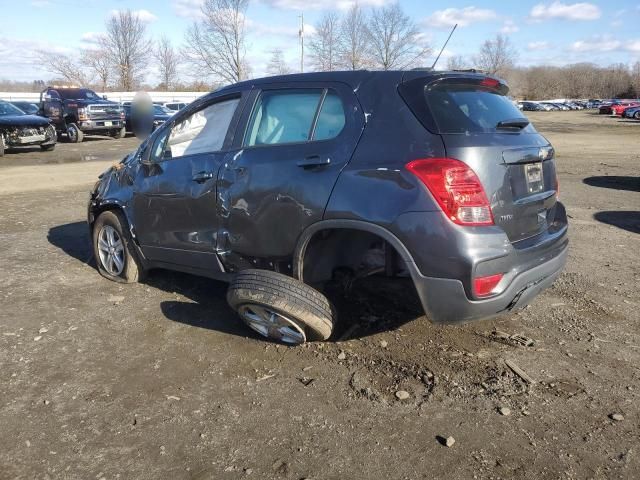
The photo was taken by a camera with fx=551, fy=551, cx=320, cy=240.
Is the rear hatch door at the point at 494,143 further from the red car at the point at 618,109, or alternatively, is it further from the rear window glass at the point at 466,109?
the red car at the point at 618,109

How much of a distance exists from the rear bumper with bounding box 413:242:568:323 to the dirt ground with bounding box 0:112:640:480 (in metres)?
0.46

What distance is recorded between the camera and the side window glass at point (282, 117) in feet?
12.0

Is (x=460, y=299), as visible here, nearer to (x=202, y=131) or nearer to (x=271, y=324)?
(x=271, y=324)

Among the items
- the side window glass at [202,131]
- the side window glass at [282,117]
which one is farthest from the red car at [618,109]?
the side window glass at [282,117]

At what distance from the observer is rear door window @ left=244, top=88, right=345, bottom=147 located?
3514mm

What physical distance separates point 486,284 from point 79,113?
21.8 metres

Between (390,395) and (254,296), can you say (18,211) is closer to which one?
(254,296)

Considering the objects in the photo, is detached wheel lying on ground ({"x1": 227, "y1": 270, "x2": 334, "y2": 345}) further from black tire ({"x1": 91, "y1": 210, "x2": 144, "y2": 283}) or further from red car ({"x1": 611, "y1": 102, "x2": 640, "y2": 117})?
red car ({"x1": 611, "y1": 102, "x2": 640, "y2": 117})

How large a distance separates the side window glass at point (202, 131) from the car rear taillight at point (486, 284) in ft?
6.99

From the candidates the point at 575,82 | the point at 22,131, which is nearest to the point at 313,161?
the point at 22,131

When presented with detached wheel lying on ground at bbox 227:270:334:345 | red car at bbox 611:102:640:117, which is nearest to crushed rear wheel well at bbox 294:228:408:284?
detached wheel lying on ground at bbox 227:270:334:345

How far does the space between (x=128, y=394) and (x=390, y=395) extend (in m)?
1.53

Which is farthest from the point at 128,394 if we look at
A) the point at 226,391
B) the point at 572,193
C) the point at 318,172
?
the point at 572,193

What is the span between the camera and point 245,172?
3797 millimetres
